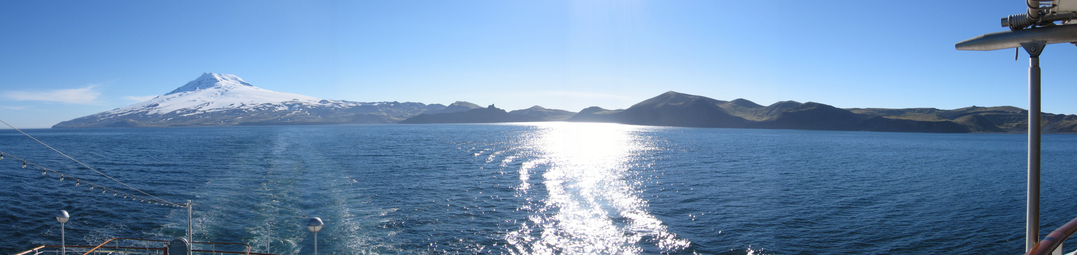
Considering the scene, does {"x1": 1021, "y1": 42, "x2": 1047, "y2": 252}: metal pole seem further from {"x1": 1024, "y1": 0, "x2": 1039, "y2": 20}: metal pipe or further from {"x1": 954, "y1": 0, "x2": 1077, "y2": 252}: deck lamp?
{"x1": 1024, "y1": 0, "x2": 1039, "y2": 20}: metal pipe

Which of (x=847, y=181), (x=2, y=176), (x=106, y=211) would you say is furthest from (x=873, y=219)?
(x=2, y=176)

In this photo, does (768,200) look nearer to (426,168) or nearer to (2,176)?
(426,168)

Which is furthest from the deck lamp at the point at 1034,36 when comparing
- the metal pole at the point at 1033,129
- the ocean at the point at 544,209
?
the ocean at the point at 544,209

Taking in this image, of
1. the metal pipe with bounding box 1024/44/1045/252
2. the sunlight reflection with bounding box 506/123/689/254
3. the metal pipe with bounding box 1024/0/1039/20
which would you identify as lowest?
the sunlight reflection with bounding box 506/123/689/254

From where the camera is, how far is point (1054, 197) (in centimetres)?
3431

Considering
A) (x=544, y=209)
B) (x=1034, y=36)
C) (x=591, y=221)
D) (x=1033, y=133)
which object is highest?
(x=1034, y=36)

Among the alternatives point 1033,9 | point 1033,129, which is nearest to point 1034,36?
point 1033,9

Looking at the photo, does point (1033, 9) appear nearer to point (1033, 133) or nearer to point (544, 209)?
point (1033, 133)

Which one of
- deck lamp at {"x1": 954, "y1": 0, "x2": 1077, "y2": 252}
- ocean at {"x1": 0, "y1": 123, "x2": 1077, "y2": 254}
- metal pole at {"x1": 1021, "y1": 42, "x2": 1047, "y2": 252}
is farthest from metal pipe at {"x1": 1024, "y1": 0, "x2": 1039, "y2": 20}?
ocean at {"x1": 0, "y1": 123, "x2": 1077, "y2": 254}

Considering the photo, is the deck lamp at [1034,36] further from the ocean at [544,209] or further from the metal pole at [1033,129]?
the ocean at [544,209]

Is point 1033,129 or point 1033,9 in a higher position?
point 1033,9

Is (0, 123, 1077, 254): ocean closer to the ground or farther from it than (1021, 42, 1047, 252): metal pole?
closer to the ground

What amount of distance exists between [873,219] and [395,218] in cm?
2680

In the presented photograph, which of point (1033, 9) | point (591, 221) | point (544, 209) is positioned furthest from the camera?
point (544, 209)
